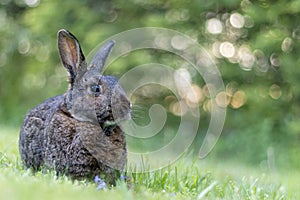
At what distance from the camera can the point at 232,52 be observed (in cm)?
1046

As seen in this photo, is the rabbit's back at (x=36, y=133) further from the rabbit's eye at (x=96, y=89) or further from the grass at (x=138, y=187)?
the rabbit's eye at (x=96, y=89)

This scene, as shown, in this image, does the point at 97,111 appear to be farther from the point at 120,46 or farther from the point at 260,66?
the point at 260,66

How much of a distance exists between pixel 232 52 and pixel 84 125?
7172mm

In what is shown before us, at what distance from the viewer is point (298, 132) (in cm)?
931

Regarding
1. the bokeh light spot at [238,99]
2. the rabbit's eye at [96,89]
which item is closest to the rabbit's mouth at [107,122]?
the rabbit's eye at [96,89]

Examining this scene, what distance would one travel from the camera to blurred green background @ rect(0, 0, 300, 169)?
9.64m

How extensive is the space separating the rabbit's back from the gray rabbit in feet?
0.05

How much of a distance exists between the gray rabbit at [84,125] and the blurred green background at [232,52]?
Answer: 539 centimetres

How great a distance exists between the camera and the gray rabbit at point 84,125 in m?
3.59

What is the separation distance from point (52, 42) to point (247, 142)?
14.8ft

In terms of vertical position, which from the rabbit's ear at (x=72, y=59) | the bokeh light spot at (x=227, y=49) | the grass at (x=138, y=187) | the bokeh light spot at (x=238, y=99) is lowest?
A: the grass at (x=138, y=187)

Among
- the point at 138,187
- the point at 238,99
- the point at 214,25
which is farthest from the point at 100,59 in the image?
the point at 214,25

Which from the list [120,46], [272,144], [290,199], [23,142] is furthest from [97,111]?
[272,144]

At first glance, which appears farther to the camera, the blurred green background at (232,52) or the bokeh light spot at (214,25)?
the bokeh light spot at (214,25)
